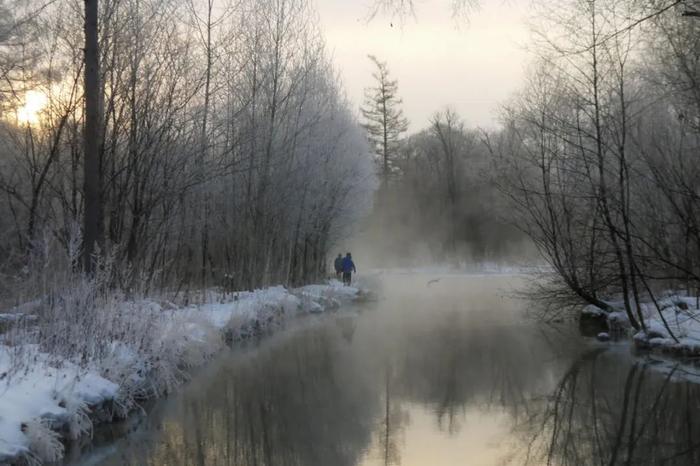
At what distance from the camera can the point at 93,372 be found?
7.96 m

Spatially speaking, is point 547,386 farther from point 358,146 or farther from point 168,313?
point 358,146

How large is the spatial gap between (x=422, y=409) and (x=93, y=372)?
4.07m

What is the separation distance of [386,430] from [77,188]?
371 inches

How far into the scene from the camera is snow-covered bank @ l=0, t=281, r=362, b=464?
6.23 metres

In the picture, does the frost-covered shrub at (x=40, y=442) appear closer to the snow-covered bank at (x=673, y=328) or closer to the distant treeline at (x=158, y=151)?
the distant treeline at (x=158, y=151)

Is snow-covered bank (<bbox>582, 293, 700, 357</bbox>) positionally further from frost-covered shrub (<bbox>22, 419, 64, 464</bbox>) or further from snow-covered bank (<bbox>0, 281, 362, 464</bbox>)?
frost-covered shrub (<bbox>22, 419, 64, 464</bbox>)

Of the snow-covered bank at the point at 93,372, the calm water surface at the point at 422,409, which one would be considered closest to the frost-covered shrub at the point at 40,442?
the snow-covered bank at the point at 93,372

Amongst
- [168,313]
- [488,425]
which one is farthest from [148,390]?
[488,425]

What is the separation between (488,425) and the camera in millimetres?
7934

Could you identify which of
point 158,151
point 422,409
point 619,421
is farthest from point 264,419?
point 158,151

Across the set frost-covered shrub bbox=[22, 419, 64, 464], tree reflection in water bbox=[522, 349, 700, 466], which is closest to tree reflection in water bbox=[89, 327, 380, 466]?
frost-covered shrub bbox=[22, 419, 64, 464]

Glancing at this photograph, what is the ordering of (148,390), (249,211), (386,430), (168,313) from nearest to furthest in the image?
(386,430), (148,390), (168,313), (249,211)

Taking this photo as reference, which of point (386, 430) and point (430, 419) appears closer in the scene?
point (386, 430)

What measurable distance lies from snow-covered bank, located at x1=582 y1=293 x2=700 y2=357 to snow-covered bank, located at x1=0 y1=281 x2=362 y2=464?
8.41 m
